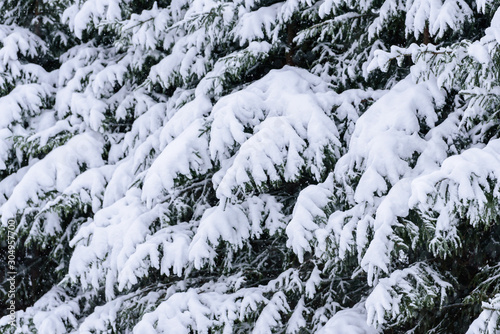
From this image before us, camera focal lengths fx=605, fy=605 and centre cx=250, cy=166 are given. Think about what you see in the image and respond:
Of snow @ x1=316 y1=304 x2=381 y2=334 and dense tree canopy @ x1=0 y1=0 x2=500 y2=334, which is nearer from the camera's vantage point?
dense tree canopy @ x1=0 y1=0 x2=500 y2=334

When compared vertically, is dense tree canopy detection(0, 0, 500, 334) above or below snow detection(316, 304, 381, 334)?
above

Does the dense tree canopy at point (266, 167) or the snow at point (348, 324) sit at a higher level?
the dense tree canopy at point (266, 167)

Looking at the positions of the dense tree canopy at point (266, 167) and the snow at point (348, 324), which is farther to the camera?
the snow at point (348, 324)

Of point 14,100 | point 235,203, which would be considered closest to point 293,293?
point 235,203

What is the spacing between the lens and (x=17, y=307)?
8047mm

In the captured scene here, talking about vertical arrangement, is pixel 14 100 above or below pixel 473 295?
above

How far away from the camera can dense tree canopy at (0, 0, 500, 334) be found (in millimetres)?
4062

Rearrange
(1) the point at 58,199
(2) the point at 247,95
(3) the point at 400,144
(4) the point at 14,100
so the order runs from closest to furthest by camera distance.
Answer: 1. (3) the point at 400,144
2. (2) the point at 247,95
3. (1) the point at 58,199
4. (4) the point at 14,100

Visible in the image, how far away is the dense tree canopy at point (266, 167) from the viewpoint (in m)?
4.06

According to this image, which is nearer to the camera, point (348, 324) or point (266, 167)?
point (348, 324)

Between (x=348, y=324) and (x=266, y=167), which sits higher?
(x=266, y=167)

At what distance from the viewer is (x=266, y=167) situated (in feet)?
15.0

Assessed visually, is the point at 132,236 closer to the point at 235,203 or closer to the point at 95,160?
the point at 235,203

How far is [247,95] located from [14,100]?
343cm
